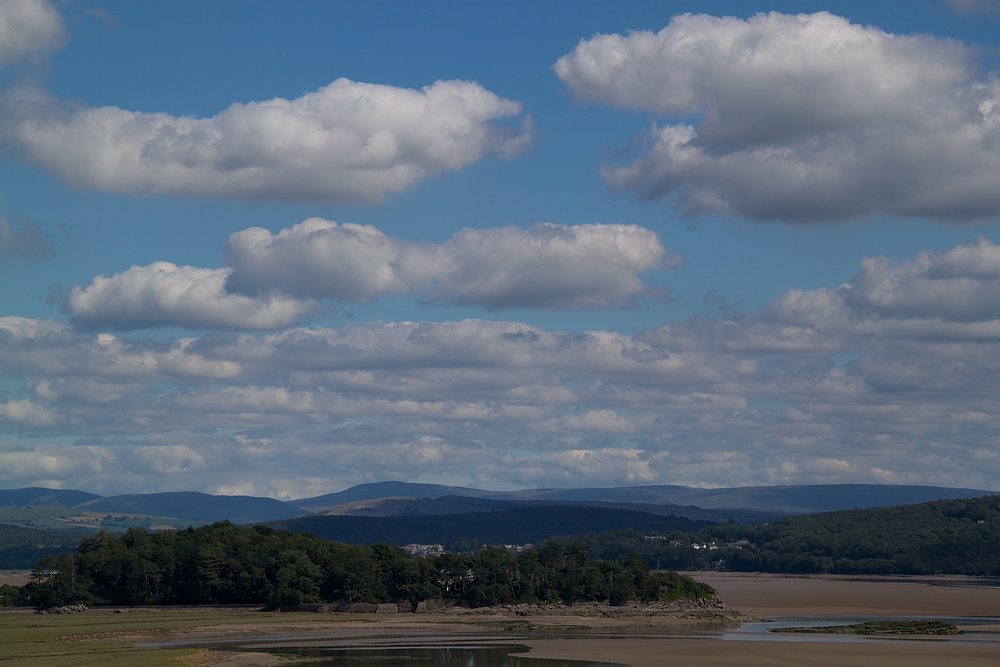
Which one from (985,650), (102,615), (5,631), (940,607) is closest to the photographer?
(985,650)

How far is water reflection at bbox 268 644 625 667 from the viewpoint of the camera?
79.1 m

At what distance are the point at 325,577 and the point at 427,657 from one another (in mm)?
49666

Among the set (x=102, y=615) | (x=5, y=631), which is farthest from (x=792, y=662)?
(x=102, y=615)

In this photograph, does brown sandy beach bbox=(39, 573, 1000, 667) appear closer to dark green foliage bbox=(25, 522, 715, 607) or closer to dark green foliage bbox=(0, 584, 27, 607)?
dark green foliage bbox=(25, 522, 715, 607)

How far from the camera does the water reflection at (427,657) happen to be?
7912cm

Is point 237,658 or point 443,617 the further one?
point 443,617

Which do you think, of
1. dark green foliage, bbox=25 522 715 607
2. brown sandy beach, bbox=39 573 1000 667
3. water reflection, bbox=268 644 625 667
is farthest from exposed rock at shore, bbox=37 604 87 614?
water reflection, bbox=268 644 625 667

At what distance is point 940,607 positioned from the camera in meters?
144

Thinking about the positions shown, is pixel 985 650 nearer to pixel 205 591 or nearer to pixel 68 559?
pixel 205 591

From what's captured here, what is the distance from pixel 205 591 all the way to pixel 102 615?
46.1 ft

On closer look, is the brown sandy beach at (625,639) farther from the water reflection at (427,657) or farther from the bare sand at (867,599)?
the water reflection at (427,657)

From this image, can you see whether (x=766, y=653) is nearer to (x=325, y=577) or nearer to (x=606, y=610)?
(x=606, y=610)

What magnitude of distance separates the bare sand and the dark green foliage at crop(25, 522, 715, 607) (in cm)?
1746

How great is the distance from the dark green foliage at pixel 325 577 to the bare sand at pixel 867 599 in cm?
1746
